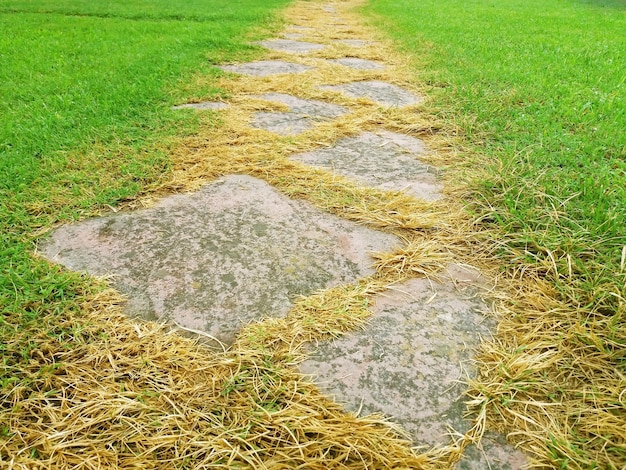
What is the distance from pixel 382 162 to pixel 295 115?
98 cm

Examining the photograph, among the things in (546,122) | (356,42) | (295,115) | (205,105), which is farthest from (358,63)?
(546,122)

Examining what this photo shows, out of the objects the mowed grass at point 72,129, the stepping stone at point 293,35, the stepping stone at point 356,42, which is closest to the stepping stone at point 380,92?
the mowed grass at point 72,129

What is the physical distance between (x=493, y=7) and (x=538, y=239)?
9679 mm

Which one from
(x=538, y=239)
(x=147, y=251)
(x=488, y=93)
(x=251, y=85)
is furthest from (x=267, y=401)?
(x=251, y=85)

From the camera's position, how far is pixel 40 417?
1010mm

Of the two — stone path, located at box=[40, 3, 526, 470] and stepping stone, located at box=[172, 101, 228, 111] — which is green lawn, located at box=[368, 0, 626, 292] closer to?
stone path, located at box=[40, 3, 526, 470]

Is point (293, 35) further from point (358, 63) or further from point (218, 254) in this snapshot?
point (218, 254)

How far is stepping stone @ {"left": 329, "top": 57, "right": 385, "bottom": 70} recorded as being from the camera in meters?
4.54

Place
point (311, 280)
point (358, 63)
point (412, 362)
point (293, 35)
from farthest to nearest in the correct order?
point (293, 35)
point (358, 63)
point (311, 280)
point (412, 362)

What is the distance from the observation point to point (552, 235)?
1587 mm

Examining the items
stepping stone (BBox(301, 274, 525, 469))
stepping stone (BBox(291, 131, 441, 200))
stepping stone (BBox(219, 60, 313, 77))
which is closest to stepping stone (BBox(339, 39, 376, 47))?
stepping stone (BBox(219, 60, 313, 77))

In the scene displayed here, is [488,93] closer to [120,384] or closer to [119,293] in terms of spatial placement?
[119,293]

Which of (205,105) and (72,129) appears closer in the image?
(72,129)

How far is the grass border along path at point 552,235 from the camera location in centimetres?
103
